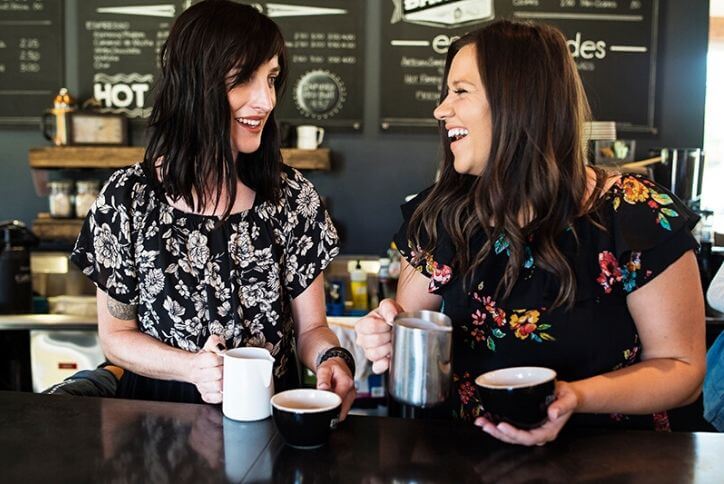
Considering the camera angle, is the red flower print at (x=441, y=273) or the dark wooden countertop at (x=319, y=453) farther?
the red flower print at (x=441, y=273)

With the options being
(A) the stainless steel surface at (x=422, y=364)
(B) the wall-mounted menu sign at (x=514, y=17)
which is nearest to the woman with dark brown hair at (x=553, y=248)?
(A) the stainless steel surface at (x=422, y=364)

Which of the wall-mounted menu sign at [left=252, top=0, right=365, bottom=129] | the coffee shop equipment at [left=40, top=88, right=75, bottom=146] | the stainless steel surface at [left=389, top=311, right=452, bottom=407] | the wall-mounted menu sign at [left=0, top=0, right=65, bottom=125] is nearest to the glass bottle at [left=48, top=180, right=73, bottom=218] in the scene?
the coffee shop equipment at [left=40, top=88, right=75, bottom=146]

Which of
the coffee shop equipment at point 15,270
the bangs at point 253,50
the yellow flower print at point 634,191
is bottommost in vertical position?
the coffee shop equipment at point 15,270

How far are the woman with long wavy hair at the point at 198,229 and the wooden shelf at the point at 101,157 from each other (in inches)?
75.4

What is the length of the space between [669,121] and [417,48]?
1313mm

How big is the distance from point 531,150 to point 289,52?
8.23ft

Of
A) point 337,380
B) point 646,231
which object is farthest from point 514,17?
point 337,380

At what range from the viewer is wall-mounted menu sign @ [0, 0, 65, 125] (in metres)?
3.60

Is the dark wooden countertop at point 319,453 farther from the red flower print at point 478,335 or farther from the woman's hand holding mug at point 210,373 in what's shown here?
the red flower print at point 478,335

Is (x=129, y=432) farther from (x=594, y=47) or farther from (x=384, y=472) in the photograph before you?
(x=594, y=47)

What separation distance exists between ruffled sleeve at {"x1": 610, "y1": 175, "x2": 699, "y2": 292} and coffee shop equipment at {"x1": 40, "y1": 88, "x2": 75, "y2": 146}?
2.85m

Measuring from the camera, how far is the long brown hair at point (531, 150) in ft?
4.14

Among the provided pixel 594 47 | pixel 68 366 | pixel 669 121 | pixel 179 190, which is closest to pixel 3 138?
pixel 68 366

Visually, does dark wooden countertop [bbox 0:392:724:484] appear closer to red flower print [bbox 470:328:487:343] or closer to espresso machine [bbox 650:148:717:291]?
red flower print [bbox 470:328:487:343]
